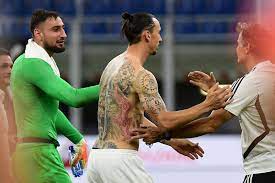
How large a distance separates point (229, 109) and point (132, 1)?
16.2m

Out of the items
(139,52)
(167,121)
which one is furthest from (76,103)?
(167,121)

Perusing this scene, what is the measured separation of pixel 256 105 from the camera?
23.5 ft

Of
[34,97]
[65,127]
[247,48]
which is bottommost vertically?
[65,127]

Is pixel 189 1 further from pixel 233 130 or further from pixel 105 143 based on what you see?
pixel 105 143

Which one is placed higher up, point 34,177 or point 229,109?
point 229,109

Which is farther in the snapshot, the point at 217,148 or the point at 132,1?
the point at 132,1

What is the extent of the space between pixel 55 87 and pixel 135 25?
2.87ft

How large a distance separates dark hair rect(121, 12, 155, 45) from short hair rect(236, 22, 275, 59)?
0.74 meters

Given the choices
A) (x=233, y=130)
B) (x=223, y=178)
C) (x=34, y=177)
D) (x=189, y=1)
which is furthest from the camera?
(x=189, y=1)

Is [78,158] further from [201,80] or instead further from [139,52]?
[201,80]

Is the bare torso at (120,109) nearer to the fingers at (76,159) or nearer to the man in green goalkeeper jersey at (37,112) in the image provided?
the man in green goalkeeper jersey at (37,112)

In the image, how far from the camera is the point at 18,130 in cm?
842

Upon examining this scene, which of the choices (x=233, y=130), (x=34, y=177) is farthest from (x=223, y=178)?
(x=34, y=177)

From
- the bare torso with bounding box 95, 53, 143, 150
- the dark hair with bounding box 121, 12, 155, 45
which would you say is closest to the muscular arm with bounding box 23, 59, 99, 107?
the bare torso with bounding box 95, 53, 143, 150
